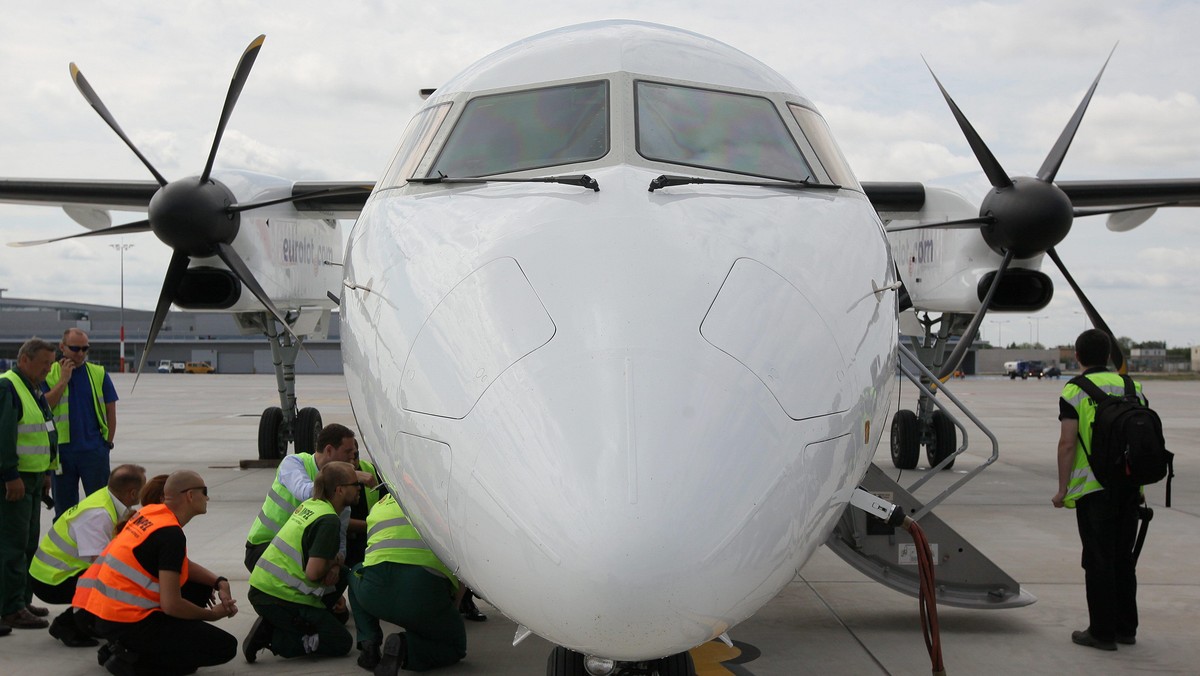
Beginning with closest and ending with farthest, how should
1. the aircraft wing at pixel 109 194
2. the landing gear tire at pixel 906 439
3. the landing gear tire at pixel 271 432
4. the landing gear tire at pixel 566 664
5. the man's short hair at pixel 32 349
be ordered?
1. the landing gear tire at pixel 566 664
2. the man's short hair at pixel 32 349
3. the aircraft wing at pixel 109 194
4. the landing gear tire at pixel 906 439
5. the landing gear tire at pixel 271 432

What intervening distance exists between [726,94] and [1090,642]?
11.4ft

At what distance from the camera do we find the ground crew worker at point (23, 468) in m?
5.88

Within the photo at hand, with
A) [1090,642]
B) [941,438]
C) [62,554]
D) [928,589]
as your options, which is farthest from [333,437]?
[941,438]

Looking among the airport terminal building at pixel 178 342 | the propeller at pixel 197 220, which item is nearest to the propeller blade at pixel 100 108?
the propeller at pixel 197 220

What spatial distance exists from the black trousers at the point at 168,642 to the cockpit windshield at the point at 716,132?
3153 millimetres

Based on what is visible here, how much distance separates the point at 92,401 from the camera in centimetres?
730

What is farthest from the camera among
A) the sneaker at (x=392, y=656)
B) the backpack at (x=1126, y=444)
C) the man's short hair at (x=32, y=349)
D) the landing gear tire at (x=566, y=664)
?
the man's short hair at (x=32, y=349)

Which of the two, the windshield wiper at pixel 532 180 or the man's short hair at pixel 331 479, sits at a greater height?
the windshield wiper at pixel 532 180

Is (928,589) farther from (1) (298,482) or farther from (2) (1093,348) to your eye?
(1) (298,482)

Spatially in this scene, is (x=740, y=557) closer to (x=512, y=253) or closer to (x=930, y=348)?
(x=512, y=253)

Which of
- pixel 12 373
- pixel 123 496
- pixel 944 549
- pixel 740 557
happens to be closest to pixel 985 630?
pixel 944 549

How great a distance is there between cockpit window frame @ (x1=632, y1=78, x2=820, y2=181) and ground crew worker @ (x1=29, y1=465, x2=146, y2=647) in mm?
3668

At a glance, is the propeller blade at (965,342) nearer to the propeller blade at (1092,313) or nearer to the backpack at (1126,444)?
the propeller blade at (1092,313)

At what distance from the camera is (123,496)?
5.90 meters
